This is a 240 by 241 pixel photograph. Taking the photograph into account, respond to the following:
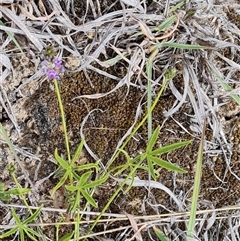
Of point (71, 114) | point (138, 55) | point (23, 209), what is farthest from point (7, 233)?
point (138, 55)

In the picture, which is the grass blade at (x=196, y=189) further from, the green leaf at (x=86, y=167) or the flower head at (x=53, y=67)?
the flower head at (x=53, y=67)

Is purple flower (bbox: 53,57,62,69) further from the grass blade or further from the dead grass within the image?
the grass blade

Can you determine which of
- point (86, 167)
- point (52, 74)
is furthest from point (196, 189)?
point (52, 74)

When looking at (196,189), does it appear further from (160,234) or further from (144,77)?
(144,77)

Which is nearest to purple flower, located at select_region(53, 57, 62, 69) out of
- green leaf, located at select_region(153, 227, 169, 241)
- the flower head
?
the flower head

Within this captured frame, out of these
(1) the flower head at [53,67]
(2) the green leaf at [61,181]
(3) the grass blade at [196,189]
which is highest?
(1) the flower head at [53,67]

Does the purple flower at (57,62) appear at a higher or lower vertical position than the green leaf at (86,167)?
higher

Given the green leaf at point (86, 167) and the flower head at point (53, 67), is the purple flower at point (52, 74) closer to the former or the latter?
the flower head at point (53, 67)

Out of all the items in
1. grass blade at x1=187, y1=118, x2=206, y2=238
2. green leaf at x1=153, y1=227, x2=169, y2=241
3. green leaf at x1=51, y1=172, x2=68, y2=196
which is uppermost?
green leaf at x1=51, y1=172, x2=68, y2=196

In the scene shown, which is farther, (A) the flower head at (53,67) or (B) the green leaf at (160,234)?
(B) the green leaf at (160,234)

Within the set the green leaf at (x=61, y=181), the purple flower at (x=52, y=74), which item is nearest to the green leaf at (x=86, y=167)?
the green leaf at (x=61, y=181)

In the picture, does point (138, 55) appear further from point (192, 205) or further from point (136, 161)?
point (192, 205)
